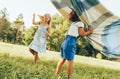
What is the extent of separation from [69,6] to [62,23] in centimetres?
6678

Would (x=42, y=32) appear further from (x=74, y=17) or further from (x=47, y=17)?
(x=74, y=17)

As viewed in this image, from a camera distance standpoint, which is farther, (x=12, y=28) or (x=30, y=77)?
(x=12, y=28)

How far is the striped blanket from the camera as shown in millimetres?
6949

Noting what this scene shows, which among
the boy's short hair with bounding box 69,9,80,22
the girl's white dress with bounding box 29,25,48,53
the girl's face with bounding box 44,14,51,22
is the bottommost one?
the girl's white dress with bounding box 29,25,48,53

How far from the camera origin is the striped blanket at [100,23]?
6949mm

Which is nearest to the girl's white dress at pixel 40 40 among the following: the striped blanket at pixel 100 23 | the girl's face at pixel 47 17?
the girl's face at pixel 47 17

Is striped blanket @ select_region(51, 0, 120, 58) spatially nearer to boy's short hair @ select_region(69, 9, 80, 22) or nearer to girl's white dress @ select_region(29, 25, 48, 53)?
boy's short hair @ select_region(69, 9, 80, 22)

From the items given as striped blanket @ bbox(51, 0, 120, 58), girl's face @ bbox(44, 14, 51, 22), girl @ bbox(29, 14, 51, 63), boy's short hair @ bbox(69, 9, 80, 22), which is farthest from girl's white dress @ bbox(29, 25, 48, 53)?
striped blanket @ bbox(51, 0, 120, 58)

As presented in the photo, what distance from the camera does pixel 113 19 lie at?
7.11m

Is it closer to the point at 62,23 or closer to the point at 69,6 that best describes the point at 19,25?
the point at 62,23

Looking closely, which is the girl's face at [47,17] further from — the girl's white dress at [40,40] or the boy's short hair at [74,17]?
the boy's short hair at [74,17]

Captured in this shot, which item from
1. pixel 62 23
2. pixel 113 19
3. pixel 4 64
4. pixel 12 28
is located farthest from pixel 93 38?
pixel 12 28

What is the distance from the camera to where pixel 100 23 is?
7160 millimetres

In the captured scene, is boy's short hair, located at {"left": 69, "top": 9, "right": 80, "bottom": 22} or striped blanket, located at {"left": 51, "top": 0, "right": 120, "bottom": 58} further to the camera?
boy's short hair, located at {"left": 69, "top": 9, "right": 80, "bottom": 22}
